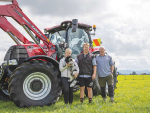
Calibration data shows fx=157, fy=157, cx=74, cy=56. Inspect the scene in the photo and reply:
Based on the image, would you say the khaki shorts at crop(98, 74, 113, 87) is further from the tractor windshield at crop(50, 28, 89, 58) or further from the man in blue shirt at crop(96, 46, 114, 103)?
the tractor windshield at crop(50, 28, 89, 58)

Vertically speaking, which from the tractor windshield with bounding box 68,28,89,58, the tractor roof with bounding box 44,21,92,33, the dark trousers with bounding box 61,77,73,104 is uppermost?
the tractor roof with bounding box 44,21,92,33

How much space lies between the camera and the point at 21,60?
16.1 feet

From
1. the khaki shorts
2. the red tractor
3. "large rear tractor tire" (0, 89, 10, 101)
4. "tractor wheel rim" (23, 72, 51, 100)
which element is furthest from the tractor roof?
"large rear tractor tire" (0, 89, 10, 101)

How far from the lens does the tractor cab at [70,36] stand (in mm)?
5700

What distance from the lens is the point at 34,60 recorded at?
4465 millimetres

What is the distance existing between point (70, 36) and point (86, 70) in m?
1.70

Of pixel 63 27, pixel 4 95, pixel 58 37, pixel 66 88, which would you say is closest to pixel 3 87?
pixel 4 95

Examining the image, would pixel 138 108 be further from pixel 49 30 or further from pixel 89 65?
pixel 49 30

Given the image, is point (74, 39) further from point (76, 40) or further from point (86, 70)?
point (86, 70)

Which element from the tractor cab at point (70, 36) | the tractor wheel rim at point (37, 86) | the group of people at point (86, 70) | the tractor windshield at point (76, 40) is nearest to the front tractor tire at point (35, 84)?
the tractor wheel rim at point (37, 86)

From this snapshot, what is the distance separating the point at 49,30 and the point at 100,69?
278 centimetres

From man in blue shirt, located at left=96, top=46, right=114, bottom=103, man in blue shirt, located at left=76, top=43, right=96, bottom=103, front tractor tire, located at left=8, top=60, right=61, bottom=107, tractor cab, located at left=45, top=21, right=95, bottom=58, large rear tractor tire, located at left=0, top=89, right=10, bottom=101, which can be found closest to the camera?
front tractor tire, located at left=8, top=60, right=61, bottom=107

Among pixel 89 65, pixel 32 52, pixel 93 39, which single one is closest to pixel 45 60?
pixel 32 52

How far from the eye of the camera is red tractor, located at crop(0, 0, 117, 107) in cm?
416
